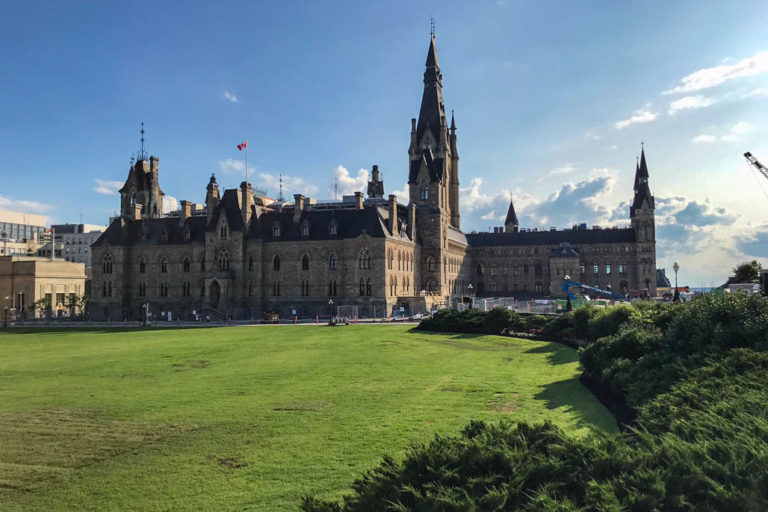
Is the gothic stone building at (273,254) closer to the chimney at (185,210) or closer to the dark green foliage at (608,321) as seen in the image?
the chimney at (185,210)

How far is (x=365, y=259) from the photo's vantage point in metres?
66.8

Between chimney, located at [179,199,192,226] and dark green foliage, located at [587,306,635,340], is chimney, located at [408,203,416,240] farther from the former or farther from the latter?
dark green foliage, located at [587,306,635,340]

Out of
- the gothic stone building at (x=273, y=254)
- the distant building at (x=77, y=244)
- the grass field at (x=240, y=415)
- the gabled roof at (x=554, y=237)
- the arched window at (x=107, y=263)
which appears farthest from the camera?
the distant building at (x=77, y=244)

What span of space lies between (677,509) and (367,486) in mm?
4186

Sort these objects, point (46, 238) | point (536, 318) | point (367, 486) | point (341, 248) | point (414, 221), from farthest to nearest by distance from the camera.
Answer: point (46, 238), point (414, 221), point (341, 248), point (536, 318), point (367, 486)

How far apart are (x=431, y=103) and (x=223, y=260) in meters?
49.1

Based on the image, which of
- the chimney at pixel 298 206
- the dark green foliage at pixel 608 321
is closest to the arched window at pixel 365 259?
the chimney at pixel 298 206

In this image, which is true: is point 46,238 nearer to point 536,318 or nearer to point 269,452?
point 536,318

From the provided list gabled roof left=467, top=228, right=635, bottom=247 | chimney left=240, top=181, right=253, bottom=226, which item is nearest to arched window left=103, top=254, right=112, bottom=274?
chimney left=240, top=181, right=253, bottom=226

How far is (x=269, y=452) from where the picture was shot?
45.2 ft

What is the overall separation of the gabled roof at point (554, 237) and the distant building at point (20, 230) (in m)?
98.1

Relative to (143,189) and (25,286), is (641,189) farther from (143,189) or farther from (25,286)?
(25,286)

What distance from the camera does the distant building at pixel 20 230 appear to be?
12516 cm

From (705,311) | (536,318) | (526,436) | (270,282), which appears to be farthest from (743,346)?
(270,282)
